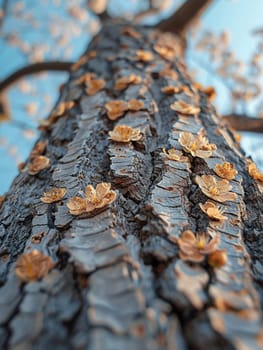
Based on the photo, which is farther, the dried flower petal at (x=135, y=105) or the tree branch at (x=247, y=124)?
the tree branch at (x=247, y=124)

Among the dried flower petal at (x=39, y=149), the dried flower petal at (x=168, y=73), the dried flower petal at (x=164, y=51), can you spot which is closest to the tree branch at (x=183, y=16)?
the dried flower petal at (x=164, y=51)

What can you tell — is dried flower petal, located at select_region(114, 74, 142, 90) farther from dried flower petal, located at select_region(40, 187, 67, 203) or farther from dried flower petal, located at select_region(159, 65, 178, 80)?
dried flower petal, located at select_region(40, 187, 67, 203)

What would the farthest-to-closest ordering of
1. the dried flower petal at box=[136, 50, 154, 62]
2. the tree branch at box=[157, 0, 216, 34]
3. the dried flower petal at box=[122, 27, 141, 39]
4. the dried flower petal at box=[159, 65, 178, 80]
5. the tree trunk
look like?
the tree branch at box=[157, 0, 216, 34] → the dried flower petal at box=[122, 27, 141, 39] → the dried flower petal at box=[136, 50, 154, 62] → the dried flower petal at box=[159, 65, 178, 80] → the tree trunk

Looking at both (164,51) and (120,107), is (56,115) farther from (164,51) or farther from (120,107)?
(164,51)

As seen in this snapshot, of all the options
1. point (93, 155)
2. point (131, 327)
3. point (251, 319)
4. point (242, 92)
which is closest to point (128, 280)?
point (131, 327)

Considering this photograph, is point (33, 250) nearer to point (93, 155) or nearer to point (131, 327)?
point (131, 327)

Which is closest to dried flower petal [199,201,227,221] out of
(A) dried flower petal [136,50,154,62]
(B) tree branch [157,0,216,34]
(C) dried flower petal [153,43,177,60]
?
(A) dried flower petal [136,50,154,62]

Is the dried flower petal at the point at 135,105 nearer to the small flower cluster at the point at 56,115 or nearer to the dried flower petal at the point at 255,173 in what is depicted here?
the small flower cluster at the point at 56,115

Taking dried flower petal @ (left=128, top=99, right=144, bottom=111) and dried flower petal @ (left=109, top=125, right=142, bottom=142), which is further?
dried flower petal @ (left=128, top=99, right=144, bottom=111)
